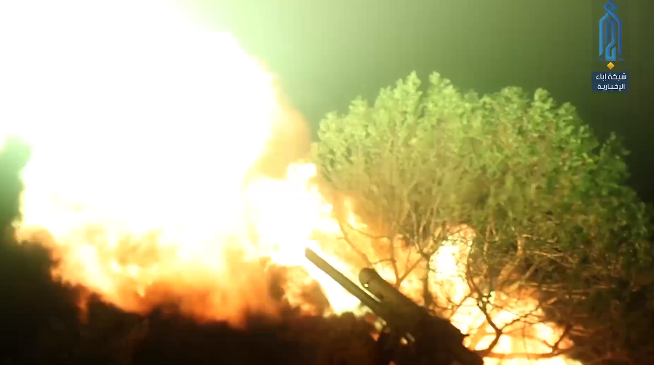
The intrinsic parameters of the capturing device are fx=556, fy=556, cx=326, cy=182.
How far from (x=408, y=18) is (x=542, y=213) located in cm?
453

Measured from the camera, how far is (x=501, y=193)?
8.27 meters

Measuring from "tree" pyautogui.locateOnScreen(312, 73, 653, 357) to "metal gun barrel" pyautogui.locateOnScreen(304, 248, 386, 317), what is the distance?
24.8 inches

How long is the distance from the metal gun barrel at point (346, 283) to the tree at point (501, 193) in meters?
0.63

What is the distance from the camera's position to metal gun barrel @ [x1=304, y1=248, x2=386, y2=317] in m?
8.35

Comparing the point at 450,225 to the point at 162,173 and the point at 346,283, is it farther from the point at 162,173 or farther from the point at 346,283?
the point at 162,173

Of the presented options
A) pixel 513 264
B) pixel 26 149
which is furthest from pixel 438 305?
pixel 26 149

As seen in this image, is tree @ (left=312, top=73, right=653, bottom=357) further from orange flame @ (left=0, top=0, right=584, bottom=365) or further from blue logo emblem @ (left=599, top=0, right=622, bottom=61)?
blue logo emblem @ (left=599, top=0, right=622, bottom=61)

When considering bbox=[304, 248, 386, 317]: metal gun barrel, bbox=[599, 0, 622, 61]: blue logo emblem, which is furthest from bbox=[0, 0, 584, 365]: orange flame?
bbox=[599, 0, 622, 61]: blue logo emblem

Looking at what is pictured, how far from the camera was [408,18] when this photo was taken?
10453 mm

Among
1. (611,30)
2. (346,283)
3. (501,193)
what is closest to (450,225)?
(501,193)

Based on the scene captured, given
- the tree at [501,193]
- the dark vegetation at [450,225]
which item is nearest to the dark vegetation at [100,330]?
the dark vegetation at [450,225]

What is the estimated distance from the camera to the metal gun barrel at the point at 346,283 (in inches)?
329

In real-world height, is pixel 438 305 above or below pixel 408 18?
below

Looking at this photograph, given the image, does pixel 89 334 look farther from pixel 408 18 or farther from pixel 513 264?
pixel 408 18
